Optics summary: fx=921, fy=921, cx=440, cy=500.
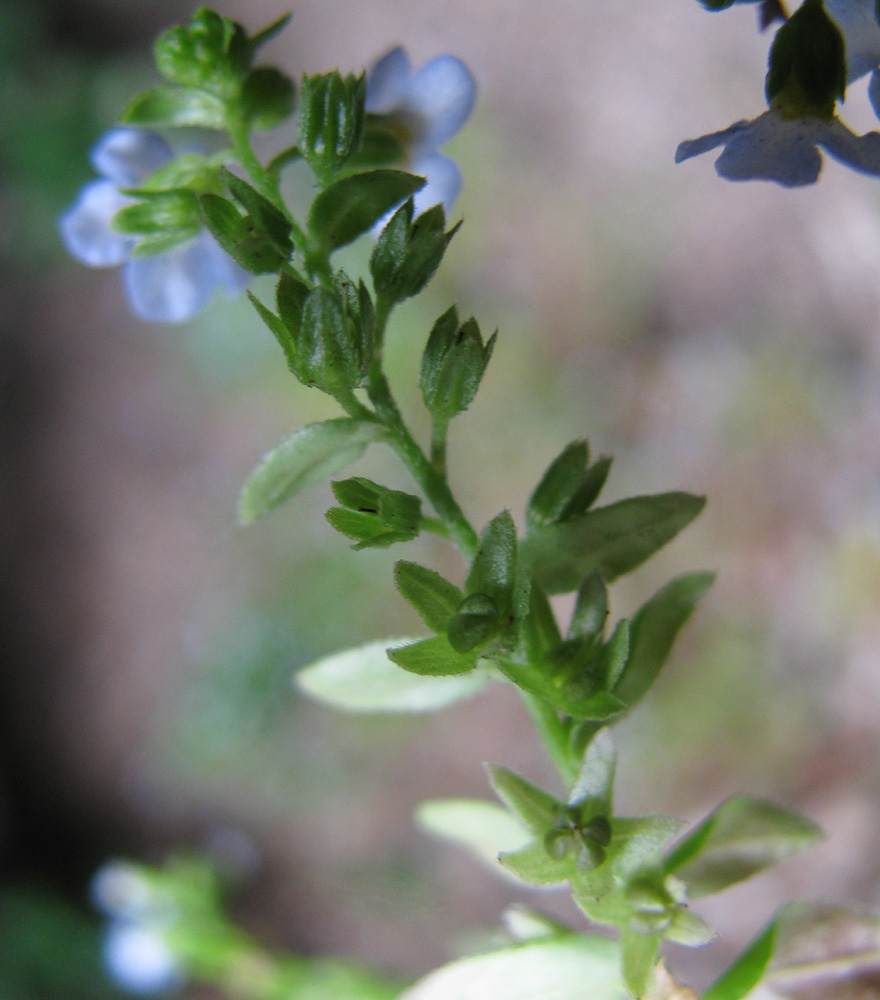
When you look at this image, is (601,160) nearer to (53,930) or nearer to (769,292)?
(769,292)

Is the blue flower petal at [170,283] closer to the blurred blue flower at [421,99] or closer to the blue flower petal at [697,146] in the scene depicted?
the blurred blue flower at [421,99]

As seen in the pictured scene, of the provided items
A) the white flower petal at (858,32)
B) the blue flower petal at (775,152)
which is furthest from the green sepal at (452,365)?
the white flower petal at (858,32)

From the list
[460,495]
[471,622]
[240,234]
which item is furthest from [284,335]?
[460,495]

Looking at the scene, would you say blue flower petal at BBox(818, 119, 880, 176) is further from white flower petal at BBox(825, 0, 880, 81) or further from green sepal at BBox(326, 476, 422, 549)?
green sepal at BBox(326, 476, 422, 549)

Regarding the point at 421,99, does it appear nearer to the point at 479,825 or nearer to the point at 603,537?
the point at 603,537

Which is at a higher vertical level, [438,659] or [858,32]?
[858,32]
